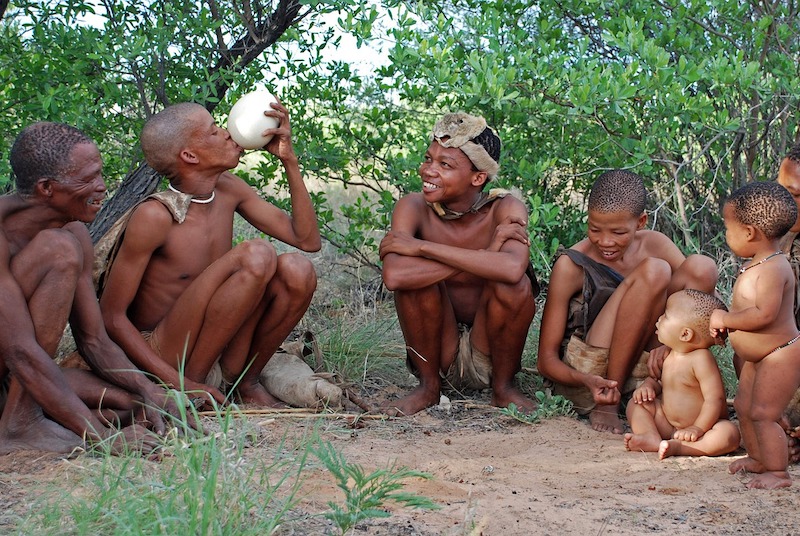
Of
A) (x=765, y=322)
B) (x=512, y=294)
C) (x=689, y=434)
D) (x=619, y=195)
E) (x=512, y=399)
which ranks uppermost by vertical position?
(x=619, y=195)

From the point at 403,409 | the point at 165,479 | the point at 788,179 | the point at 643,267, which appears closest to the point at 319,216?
the point at 403,409

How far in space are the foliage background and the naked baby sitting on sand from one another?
129cm

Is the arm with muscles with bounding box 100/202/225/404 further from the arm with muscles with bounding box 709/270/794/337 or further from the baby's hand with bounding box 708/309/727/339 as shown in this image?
the arm with muscles with bounding box 709/270/794/337

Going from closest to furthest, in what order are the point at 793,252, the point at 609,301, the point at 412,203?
the point at 793,252 < the point at 609,301 < the point at 412,203

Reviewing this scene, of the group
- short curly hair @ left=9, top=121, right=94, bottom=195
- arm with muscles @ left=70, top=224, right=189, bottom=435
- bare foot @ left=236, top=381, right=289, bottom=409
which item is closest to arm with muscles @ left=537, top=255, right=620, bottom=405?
bare foot @ left=236, top=381, right=289, bottom=409

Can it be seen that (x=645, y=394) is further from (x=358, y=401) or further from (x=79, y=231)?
(x=79, y=231)

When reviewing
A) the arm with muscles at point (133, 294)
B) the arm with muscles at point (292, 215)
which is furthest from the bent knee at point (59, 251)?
the arm with muscles at point (292, 215)

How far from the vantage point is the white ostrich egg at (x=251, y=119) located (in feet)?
12.9

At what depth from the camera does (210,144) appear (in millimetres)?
3979

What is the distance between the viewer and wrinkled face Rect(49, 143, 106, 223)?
3.35 meters

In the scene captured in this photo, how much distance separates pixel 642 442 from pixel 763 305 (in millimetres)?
769

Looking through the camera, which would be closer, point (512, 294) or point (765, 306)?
point (765, 306)

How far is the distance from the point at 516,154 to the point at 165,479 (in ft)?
11.9

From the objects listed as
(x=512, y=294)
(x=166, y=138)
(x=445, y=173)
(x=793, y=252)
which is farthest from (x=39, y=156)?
(x=793, y=252)
